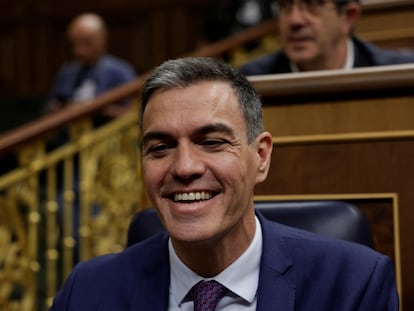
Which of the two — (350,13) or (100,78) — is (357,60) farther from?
(100,78)

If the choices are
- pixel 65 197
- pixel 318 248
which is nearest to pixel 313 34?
pixel 65 197

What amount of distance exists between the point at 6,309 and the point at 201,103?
1836mm

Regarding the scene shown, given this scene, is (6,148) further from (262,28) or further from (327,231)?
(262,28)

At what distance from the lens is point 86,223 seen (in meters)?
3.16

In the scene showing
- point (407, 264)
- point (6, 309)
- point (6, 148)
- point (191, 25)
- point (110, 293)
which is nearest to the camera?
point (110, 293)

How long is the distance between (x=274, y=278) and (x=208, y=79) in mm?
373

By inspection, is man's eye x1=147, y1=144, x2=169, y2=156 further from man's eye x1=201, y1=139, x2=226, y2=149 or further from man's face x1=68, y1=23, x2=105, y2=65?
man's face x1=68, y1=23, x2=105, y2=65

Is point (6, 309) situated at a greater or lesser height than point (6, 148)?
lesser

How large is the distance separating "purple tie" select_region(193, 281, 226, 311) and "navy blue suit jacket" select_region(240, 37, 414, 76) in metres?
1.33

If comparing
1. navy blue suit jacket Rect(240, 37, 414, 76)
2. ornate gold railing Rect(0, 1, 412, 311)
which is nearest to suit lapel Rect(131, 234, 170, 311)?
navy blue suit jacket Rect(240, 37, 414, 76)

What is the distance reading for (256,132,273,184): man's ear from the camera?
1.37m

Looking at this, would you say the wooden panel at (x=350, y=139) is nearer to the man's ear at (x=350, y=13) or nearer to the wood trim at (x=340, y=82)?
the wood trim at (x=340, y=82)

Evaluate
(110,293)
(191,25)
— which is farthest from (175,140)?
(191,25)

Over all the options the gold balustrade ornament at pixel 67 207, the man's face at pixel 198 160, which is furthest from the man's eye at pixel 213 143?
the gold balustrade ornament at pixel 67 207
